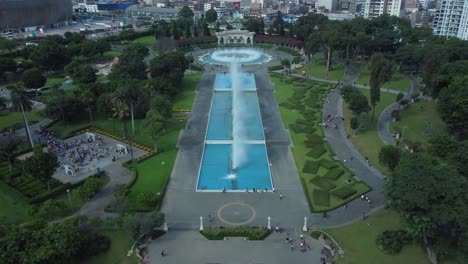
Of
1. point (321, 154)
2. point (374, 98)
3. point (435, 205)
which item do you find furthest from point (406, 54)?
point (435, 205)

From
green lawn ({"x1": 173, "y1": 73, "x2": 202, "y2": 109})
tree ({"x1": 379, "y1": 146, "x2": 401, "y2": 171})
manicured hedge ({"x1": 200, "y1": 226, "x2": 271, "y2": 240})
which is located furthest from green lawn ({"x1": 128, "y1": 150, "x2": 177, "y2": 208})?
tree ({"x1": 379, "y1": 146, "x2": 401, "y2": 171})

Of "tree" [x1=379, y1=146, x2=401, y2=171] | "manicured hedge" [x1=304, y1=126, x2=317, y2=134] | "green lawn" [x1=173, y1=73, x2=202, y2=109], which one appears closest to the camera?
"tree" [x1=379, y1=146, x2=401, y2=171]

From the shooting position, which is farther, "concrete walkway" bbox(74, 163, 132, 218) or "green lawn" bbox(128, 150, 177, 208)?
"green lawn" bbox(128, 150, 177, 208)

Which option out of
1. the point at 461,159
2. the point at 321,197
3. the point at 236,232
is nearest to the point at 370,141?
the point at 461,159

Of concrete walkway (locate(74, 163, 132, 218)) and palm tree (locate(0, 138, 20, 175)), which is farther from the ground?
palm tree (locate(0, 138, 20, 175))

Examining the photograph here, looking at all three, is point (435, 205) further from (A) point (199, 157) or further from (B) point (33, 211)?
(B) point (33, 211)

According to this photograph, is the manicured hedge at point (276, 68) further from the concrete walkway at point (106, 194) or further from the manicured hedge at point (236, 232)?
the manicured hedge at point (236, 232)

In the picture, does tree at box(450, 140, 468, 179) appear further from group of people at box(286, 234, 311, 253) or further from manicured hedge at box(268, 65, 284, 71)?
manicured hedge at box(268, 65, 284, 71)

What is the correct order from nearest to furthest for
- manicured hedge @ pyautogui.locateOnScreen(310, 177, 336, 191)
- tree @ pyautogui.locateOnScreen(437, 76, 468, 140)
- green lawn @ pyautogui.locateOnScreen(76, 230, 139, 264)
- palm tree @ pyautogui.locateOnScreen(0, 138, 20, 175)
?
green lawn @ pyautogui.locateOnScreen(76, 230, 139, 264) → manicured hedge @ pyautogui.locateOnScreen(310, 177, 336, 191) → palm tree @ pyautogui.locateOnScreen(0, 138, 20, 175) → tree @ pyautogui.locateOnScreen(437, 76, 468, 140)
